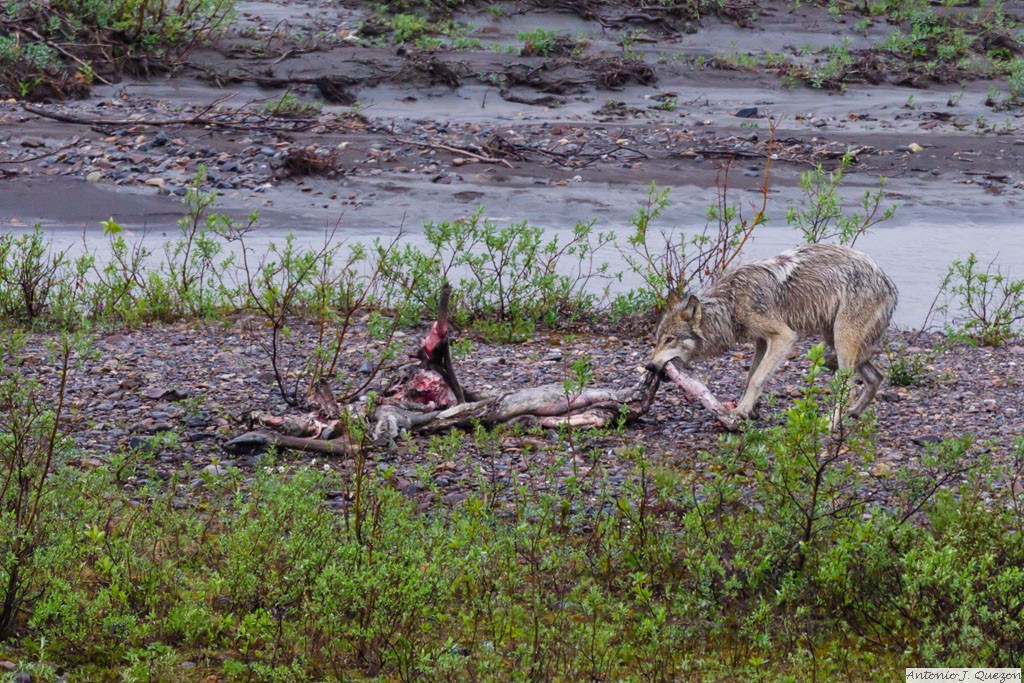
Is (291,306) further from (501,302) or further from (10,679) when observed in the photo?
(10,679)

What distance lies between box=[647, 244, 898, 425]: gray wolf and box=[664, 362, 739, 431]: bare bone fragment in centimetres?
8

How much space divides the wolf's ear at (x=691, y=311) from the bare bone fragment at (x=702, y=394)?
300 mm

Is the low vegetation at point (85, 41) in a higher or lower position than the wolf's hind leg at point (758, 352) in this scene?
higher

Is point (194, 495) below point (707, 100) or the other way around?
below

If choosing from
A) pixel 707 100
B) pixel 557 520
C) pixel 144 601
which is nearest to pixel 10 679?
pixel 144 601

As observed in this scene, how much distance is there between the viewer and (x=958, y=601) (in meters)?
4.59

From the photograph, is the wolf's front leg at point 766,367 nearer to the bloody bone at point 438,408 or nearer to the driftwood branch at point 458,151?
the bloody bone at point 438,408

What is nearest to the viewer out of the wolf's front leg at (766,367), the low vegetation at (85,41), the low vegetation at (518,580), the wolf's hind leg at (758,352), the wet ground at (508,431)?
the low vegetation at (518,580)

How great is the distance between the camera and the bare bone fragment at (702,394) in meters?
7.30

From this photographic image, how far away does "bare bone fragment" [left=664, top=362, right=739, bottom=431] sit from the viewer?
24.0 feet

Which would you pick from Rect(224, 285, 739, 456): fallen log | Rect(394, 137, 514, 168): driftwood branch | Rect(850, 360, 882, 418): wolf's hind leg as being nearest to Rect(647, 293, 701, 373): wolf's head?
Rect(224, 285, 739, 456): fallen log

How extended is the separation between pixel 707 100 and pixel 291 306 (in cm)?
1207

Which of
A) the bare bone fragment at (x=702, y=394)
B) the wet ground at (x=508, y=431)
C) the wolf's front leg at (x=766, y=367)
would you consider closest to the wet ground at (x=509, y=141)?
the wet ground at (x=508, y=431)

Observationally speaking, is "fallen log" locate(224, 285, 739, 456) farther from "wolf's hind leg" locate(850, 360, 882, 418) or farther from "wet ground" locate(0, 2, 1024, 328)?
"wet ground" locate(0, 2, 1024, 328)
